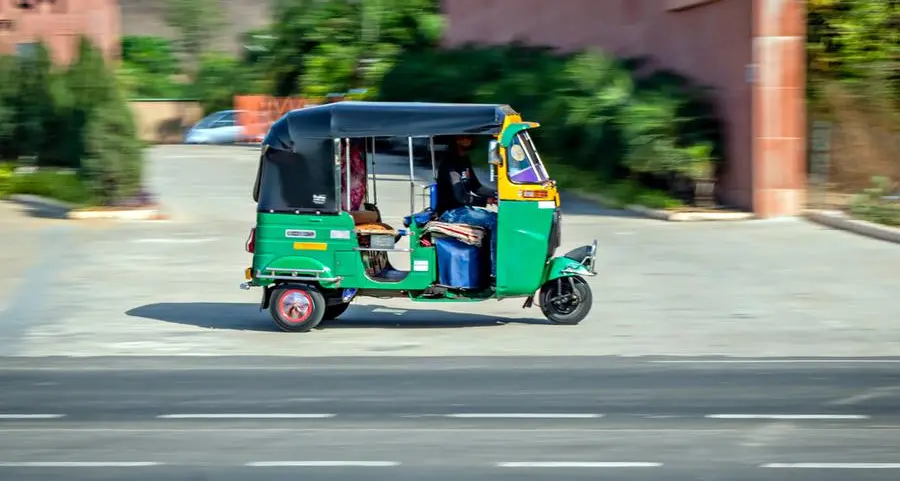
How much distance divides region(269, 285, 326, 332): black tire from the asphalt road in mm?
1406

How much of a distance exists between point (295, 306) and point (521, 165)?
2.62m

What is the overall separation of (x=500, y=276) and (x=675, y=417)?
4.08 meters

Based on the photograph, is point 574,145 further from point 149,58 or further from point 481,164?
point 149,58

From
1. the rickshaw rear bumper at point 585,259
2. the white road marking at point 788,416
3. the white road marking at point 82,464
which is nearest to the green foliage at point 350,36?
the rickshaw rear bumper at point 585,259

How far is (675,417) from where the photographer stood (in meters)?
9.41

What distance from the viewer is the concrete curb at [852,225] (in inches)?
786

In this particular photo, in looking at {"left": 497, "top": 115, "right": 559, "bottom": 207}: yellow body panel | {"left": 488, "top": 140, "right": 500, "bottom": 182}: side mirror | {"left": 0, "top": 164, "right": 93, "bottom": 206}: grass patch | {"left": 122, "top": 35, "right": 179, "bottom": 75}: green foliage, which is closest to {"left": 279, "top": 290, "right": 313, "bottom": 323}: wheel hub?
{"left": 497, "top": 115, "right": 559, "bottom": 207}: yellow body panel

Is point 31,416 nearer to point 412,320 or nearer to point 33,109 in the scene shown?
point 412,320

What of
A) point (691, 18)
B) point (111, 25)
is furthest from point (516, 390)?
point (111, 25)

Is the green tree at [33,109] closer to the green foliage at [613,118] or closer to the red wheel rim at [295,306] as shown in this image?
the green foliage at [613,118]

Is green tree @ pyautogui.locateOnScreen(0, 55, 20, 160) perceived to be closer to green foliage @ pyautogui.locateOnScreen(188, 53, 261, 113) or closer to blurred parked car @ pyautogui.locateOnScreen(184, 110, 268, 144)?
blurred parked car @ pyautogui.locateOnScreen(184, 110, 268, 144)

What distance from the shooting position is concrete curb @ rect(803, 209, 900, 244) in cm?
1997

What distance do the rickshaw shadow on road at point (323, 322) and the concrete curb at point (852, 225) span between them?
7813 millimetres

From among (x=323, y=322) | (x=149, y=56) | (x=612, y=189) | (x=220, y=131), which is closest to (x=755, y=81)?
(x=612, y=189)
